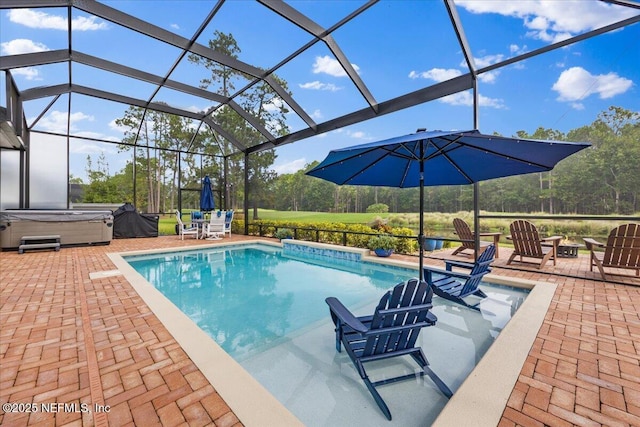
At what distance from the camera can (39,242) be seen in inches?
298

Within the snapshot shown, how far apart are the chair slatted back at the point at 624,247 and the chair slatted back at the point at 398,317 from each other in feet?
14.0

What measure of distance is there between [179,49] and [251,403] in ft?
24.3

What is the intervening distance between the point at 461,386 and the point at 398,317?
0.57m

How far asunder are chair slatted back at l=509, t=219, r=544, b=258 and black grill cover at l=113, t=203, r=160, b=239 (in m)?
11.6

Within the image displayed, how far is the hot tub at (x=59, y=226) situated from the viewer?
7109 mm

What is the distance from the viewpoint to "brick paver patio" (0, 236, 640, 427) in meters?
1.65

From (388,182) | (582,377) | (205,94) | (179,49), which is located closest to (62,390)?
(582,377)

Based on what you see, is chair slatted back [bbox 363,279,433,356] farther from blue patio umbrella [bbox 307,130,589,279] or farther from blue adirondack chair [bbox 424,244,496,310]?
blue adirondack chair [bbox 424,244,496,310]

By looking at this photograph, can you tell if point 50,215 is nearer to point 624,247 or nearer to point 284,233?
point 284,233

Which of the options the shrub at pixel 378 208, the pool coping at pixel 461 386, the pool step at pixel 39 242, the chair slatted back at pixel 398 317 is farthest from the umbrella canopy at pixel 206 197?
the chair slatted back at pixel 398 317

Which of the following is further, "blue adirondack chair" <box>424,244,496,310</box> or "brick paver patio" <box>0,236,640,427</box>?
"blue adirondack chair" <box>424,244,496,310</box>

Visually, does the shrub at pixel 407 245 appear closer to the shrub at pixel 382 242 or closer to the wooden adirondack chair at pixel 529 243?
the shrub at pixel 382 242

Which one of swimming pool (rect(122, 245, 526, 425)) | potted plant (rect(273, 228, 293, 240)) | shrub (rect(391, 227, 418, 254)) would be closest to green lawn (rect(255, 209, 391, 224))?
potted plant (rect(273, 228, 293, 240))

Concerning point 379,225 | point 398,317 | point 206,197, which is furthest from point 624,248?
point 206,197
